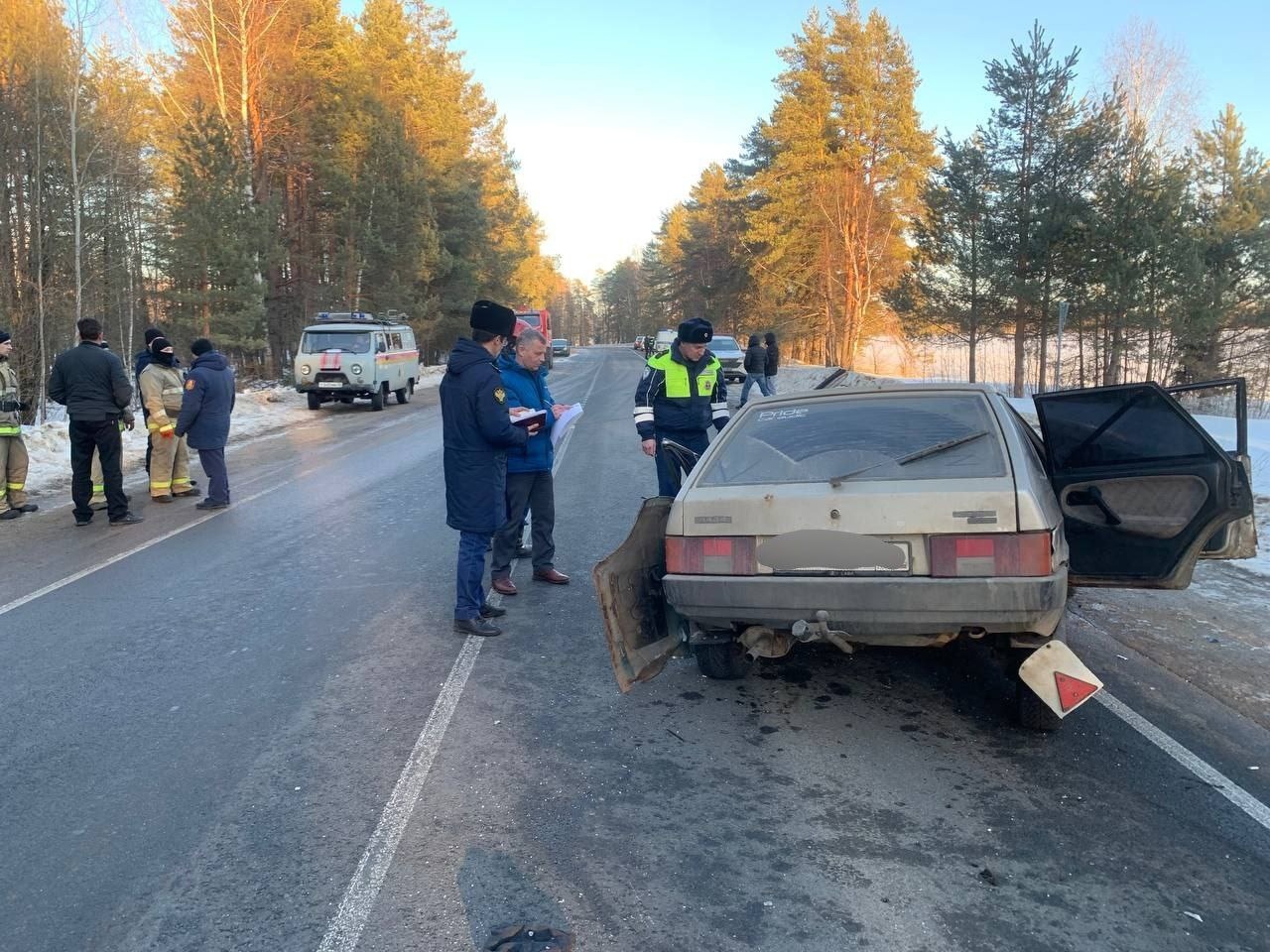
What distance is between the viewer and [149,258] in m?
26.3

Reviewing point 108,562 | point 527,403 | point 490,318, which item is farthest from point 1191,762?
point 108,562

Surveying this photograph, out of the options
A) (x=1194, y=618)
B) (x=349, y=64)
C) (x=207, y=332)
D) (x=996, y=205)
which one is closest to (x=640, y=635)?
(x=1194, y=618)

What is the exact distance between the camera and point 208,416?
9.47m

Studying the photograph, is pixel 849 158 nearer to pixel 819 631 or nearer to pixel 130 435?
pixel 130 435

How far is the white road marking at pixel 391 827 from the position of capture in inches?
102

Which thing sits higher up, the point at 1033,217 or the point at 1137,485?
the point at 1033,217

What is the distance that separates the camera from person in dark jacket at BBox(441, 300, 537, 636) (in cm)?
506

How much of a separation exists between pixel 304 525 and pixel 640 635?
530cm

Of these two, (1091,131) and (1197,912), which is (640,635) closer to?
(1197,912)

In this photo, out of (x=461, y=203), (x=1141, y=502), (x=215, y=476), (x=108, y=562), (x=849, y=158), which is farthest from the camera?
(x=461, y=203)

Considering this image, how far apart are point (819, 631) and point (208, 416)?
8.05 metres

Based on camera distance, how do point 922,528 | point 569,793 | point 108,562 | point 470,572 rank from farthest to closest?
1. point 108,562
2. point 470,572
3. point 922,528
4. point 569,793

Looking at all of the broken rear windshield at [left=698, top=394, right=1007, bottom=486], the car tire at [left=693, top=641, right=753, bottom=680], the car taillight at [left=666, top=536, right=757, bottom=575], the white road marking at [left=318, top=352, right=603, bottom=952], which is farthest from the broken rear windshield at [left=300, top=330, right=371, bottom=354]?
the car taillight at [left=666, top=536, right=757, bottom=575]

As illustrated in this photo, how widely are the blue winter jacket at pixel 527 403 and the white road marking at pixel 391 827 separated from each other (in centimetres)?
175
